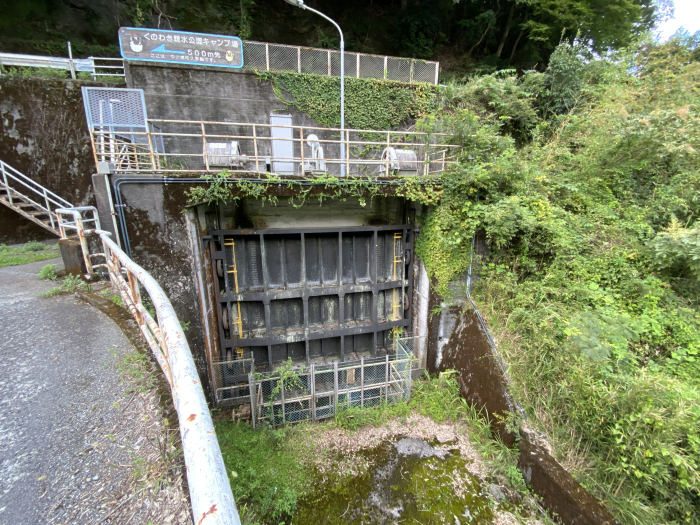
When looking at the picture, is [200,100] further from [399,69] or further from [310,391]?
[310,391]

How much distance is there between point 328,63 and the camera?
10.9m

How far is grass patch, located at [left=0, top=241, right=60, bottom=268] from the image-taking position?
7079mm

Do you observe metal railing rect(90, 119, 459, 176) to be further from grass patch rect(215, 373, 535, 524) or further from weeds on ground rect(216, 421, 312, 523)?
weeds on ground rect(216, 421, 312, 523)

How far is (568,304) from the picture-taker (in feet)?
18.2

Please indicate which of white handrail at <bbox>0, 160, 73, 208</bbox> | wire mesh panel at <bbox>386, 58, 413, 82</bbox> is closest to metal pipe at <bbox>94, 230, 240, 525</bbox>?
white handrail at <bbox>0, 160, 73, 208</bbox>

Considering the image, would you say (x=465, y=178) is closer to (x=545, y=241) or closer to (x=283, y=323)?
(x=545, y=241)

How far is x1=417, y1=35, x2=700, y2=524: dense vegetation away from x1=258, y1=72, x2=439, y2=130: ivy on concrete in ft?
15.3

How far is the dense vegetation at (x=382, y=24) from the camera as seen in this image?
46.2ft

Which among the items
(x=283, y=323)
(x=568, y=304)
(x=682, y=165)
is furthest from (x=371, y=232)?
(x=682, y=165)

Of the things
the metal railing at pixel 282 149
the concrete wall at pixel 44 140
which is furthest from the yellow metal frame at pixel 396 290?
the concrete wall at pixel 44 140

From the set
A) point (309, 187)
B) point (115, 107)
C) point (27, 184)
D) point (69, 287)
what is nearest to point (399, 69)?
point (309, 187)

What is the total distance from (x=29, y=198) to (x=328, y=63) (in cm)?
1044

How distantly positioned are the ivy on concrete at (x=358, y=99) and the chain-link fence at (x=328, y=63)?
38cm

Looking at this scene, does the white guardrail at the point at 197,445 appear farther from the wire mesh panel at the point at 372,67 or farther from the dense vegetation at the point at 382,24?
the dense vegetation at the point at 382,24
